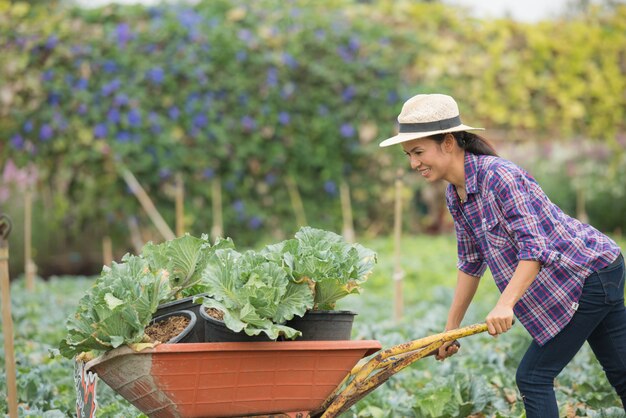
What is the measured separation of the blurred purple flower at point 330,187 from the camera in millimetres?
9523

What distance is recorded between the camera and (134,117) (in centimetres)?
845

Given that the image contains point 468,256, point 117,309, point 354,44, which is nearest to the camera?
point 117,309

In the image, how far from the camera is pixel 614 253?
9.87 feet

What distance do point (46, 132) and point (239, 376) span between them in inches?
250

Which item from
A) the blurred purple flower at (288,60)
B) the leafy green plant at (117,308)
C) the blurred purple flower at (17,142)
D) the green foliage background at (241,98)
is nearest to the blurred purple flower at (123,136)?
the green foliage background at (241,98)

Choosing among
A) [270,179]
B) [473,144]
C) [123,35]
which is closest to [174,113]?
[123,35]

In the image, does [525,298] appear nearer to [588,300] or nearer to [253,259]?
[588,300]

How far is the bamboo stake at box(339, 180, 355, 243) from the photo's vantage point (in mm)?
8867

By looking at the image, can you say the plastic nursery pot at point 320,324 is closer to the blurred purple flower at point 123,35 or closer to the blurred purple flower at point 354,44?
the blurred purple flower at point 123,35

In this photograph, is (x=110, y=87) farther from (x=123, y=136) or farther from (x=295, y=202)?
(x=295, y=202)

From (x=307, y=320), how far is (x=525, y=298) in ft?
2.55

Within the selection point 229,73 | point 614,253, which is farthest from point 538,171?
point 614,253

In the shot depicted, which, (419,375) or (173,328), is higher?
(173,328)

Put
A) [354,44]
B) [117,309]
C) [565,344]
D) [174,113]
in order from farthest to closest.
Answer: [354,44]
[174,113]
[565,344]
[117,309]
